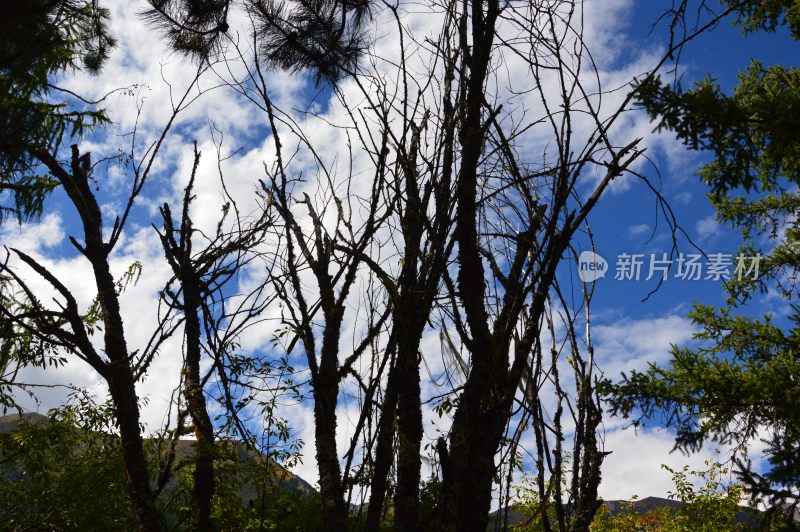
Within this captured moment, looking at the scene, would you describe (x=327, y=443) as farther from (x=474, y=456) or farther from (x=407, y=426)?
(x=474, y=456)

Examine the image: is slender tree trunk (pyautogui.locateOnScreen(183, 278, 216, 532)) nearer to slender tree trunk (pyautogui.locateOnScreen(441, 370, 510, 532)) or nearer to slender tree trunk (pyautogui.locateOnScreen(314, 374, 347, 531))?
slender tree trunk (pyautogui.locateOnScreen(314, 374, 347, 531))

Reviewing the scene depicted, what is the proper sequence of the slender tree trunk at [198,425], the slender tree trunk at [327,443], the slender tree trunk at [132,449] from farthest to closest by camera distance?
the slender tree trunk at [198,425] < the slender tree trunk at [132,449] < the slender tree trunk at [327,443]

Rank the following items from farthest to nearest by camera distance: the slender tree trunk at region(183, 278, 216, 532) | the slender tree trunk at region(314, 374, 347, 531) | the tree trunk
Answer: the slender tree trunk at region(183, 278, 216, 532) < the slender tree trunk at region(314, 374, 347, 531) < the tree trunk

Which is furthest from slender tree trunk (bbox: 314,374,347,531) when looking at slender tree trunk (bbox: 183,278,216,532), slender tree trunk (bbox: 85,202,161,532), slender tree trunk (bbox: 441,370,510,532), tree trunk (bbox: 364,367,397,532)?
slender tree trunk (bbox: 183,278,216,532)

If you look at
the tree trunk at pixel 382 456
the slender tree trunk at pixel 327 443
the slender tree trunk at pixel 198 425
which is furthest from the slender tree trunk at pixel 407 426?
the slender tree trunk at pixel 198 425

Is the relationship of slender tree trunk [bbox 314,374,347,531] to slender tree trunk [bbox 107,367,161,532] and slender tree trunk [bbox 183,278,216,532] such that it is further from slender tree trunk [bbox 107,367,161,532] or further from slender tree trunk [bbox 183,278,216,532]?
slender tree trunk [bbox 183,278,216,532]

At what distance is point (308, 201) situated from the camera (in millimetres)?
3264

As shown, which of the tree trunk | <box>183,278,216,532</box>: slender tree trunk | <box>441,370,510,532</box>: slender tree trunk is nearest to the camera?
<box>441,370,510,532</box>: slender tree trunk

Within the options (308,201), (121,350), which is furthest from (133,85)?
(308,201)

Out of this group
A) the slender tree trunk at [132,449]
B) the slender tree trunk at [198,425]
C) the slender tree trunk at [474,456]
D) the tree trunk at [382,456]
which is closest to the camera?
the slender tree trunk at [474,456]

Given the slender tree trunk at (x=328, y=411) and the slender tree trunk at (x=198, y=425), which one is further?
the slender tree trunk at (x=198, y=425)

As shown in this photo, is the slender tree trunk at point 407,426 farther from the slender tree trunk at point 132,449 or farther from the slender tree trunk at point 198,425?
the slender tree trunk at point 198,425

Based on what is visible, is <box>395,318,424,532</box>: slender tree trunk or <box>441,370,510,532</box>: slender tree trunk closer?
<box>441,370,510,532</box>: slender tree trunk

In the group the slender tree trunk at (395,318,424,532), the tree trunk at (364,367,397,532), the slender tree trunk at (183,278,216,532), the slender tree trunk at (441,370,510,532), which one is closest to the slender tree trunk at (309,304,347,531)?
the slender tree trunk at (395,318,424,532)
